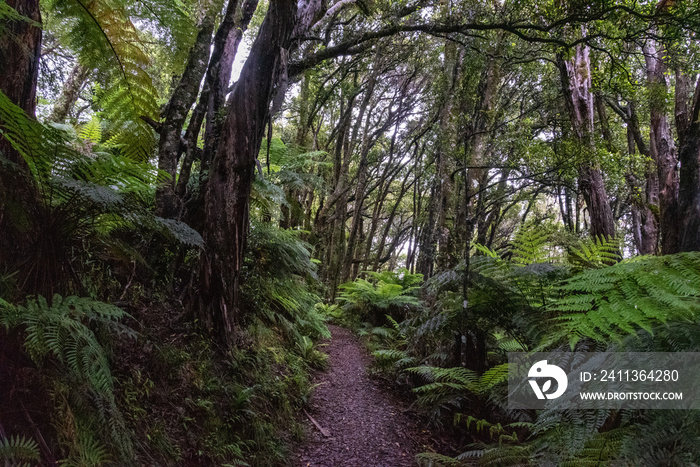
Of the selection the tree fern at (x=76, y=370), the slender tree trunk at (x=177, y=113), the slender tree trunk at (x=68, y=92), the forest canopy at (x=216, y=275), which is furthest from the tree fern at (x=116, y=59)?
the slender tree trunk at (x=68, y=92)

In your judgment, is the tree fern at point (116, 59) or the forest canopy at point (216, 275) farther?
the tree fern at point (116, 59)

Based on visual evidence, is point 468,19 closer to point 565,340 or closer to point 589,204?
point 589,204

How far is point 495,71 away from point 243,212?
6.43 m

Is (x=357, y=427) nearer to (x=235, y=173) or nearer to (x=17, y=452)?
(x=235, y=173)

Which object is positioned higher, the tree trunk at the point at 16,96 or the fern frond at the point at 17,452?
the tree trunk at the point at 16,96

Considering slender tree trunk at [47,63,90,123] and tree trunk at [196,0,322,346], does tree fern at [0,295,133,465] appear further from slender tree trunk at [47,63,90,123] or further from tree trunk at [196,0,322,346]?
slender tree trunk at [47,63,90,123]

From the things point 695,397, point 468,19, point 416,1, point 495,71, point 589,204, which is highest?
point 416,1

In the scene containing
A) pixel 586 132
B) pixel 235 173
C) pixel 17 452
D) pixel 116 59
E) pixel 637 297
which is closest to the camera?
pixel 17 452

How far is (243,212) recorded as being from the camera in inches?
120

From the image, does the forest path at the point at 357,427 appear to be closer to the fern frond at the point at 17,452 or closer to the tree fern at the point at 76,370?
the tree fern at the point at 76,370

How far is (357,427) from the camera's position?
3498 millimetres

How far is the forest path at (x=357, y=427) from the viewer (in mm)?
2904

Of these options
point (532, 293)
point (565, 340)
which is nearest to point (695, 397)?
point (565, 340)

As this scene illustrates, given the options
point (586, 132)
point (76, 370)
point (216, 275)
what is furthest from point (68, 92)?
point (586, 132)
